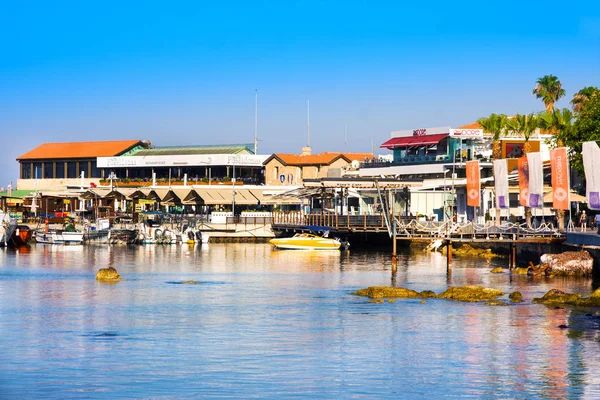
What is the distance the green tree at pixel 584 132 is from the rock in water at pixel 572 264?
52.7 feet

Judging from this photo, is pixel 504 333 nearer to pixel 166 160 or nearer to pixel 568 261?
pixel 568 261

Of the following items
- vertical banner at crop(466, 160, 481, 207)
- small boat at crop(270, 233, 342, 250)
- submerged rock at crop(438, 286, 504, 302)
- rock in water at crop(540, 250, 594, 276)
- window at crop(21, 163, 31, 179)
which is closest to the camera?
submerged rock at crop(438, 286, 504, 302)

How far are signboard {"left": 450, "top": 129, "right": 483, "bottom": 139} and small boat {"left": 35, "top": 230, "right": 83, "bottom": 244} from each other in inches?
1557

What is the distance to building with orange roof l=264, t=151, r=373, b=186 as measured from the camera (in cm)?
13050

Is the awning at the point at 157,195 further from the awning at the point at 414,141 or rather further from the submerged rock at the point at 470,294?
the submerged rock at the point at 470,294

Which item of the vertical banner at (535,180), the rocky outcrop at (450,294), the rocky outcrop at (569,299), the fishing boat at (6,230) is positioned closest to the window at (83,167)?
the fishing boat at (6,230)

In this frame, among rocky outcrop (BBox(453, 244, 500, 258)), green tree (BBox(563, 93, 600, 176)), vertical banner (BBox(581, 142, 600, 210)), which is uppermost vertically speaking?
green tree (BBox(563, 93, 600, 176))

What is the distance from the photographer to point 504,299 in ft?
156

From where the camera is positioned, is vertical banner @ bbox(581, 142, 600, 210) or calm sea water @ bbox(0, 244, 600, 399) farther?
vertical banner @ bbox(581, 142, 600, 210)

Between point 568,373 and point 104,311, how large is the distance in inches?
864

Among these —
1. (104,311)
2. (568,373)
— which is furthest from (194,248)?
(568,373)

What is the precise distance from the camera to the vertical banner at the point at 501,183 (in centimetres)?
6819

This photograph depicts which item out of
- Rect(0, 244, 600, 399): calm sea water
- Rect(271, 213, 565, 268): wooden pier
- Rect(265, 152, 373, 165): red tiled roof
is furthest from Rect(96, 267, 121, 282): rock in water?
Rect(265, 152, 373, 165): red tiled roof

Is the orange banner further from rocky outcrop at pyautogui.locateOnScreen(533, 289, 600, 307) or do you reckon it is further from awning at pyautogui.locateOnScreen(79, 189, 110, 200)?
awning at pyautogui.locateOnScreen(79, 189, 110, 200)
